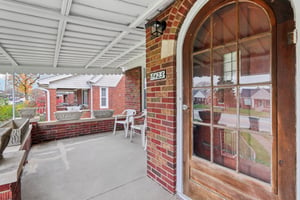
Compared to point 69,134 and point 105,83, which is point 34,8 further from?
point 105,83

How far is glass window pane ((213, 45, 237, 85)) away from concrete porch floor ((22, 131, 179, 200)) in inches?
61.9

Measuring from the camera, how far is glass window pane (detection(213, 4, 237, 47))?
153cm

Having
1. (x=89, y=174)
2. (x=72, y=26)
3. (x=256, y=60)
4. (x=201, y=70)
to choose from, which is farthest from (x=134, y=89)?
(x=256, y=60)

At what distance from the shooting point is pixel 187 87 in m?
1.94

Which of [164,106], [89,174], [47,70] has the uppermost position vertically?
[47,70]

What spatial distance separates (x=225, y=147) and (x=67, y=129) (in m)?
4.86

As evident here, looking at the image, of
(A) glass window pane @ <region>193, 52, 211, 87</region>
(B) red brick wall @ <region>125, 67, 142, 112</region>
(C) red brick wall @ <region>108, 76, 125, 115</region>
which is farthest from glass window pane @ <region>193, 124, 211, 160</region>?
(C) red brick wall @ <region>108, 76, 125, 115</region>

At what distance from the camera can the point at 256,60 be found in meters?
1.38

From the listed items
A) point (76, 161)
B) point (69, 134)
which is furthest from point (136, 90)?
point (76, 161)

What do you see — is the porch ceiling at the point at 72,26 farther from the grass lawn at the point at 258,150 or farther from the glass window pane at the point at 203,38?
the grass lawn at the point at 258,150

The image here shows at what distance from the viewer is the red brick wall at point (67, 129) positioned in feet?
15.2

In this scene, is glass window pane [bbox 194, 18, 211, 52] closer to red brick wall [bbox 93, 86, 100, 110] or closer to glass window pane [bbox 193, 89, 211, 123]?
glass window pane [bbox 193, 89, 211, 123]

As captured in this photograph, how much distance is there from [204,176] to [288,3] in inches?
66.9

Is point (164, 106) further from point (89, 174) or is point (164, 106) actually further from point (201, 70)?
point (89, 174)
